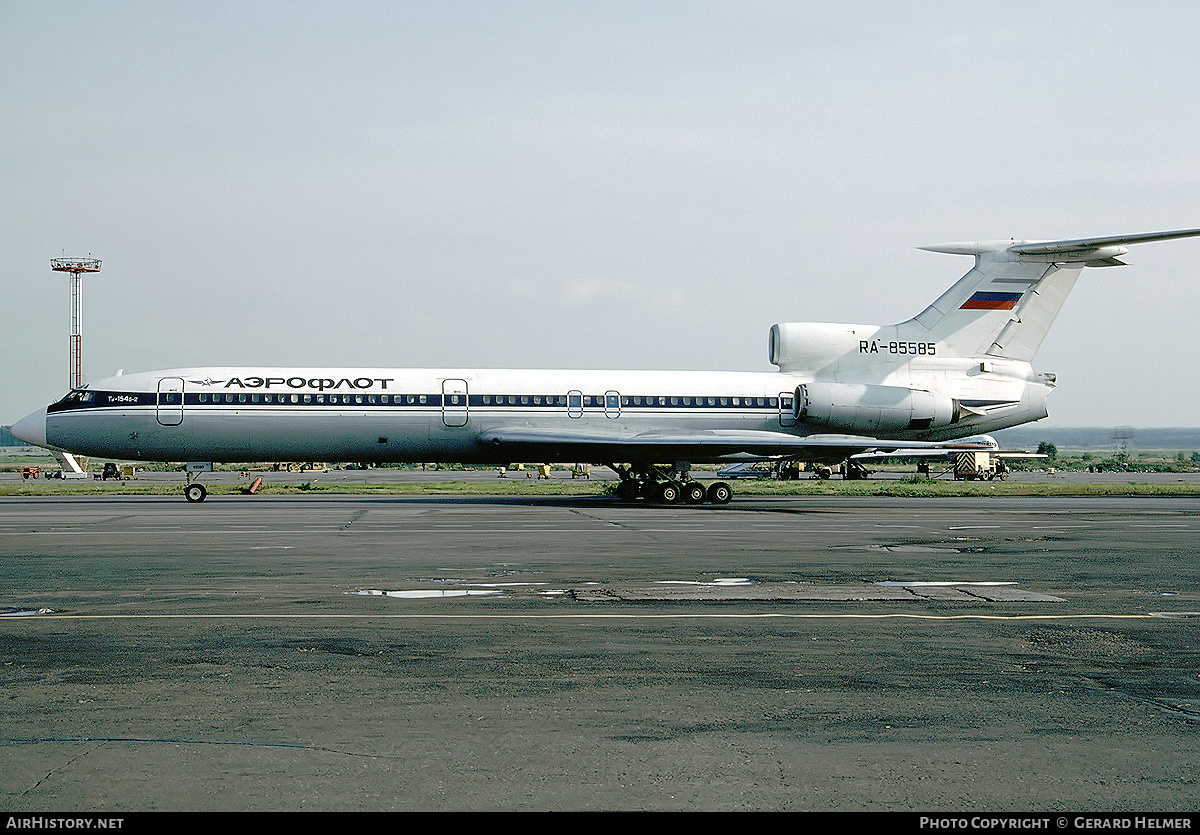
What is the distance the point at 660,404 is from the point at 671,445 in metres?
2.28

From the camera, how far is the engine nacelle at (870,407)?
3372 centimetres

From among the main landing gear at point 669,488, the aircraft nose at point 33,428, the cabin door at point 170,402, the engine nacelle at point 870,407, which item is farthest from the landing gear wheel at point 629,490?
the aircraft nose at point 33,428

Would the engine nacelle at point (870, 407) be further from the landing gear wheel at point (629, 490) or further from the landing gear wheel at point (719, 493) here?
the landing gear wheel at point (629, 490)

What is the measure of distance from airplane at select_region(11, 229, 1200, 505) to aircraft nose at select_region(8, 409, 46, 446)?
2.2 inches

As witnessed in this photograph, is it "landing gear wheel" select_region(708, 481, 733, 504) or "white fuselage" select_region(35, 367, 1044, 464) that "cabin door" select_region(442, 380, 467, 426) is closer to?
"white fuselage" select_region(35, 367, 1044, 464)

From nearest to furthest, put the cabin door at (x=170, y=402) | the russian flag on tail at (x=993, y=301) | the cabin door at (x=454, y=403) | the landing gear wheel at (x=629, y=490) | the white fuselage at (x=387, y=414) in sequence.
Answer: the cabin door at (x=170, y=402) → the white fuselage at (x=387, y=414) → the cabin door at (x=454, y=403) → the landing gear wheel at (x=629, y=490) → the russian flag on tail at (x=993, y=301)

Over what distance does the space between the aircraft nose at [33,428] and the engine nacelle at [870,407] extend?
23.5 m

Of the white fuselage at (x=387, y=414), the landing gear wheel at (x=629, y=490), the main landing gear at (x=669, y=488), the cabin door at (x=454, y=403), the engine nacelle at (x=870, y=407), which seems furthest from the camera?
the landing gear wheel at (x=629, y=490)

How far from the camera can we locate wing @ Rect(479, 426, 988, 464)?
31.8 m

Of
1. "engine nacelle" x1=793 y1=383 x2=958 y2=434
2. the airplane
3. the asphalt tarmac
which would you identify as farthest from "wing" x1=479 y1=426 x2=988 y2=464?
the asphalt tarmac

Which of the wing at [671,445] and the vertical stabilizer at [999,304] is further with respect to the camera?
the vertical stabilizer at [999,304]

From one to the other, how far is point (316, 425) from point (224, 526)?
10063mm

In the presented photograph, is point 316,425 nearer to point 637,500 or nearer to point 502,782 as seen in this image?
point 637,500

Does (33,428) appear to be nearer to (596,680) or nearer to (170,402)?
(170,402)
